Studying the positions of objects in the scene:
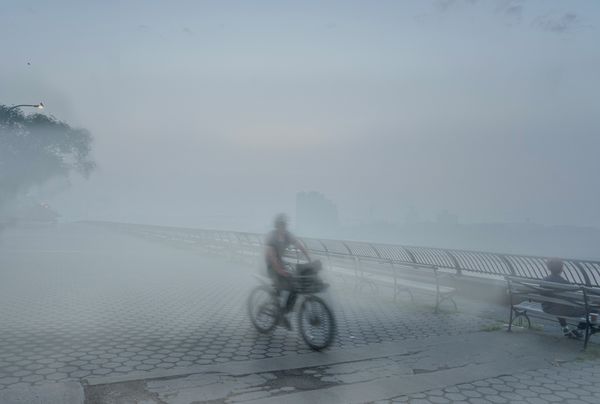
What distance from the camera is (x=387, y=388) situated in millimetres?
5051

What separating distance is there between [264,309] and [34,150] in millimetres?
54627

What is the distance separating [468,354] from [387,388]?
1.94 metres

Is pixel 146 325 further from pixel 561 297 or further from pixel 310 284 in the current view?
pixel 561 297

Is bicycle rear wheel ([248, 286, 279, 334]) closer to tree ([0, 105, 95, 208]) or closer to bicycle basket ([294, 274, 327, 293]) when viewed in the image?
bicycle basket ([294, 274, 327, 293])

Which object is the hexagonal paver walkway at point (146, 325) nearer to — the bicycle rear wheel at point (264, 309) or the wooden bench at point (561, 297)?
the bicycle rear wheel at point (264, 309)

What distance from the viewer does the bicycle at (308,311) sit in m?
6.51

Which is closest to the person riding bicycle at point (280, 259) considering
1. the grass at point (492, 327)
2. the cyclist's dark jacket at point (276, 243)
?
the cyclist's dark jacket at point (276, 243)

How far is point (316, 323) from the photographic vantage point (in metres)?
6.67

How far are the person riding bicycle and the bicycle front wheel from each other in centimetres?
35

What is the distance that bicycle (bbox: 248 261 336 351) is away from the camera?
6508mm

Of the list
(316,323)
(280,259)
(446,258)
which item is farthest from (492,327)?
(446,258)

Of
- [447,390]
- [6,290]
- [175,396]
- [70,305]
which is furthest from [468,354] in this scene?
[6,290]

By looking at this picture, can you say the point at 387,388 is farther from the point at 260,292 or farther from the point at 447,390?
the point at 260,292

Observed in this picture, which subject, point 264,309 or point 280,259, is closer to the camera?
point 280,259
